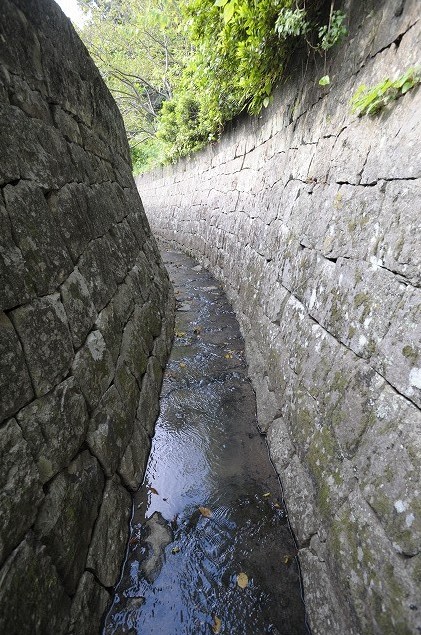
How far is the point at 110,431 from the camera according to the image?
2.58m

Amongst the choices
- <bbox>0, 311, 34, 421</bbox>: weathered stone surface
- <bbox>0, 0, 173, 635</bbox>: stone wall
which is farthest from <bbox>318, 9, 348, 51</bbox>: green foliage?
<bbox>0, 311, 34, 421</bbox>: weathered stone surface

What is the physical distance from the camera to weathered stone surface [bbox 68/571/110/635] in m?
1.82

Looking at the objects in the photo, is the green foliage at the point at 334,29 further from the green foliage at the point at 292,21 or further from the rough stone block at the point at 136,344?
the rough stone block at the point at 136,344

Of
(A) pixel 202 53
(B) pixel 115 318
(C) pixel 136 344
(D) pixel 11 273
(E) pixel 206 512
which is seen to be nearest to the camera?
(D) pixel 11 273

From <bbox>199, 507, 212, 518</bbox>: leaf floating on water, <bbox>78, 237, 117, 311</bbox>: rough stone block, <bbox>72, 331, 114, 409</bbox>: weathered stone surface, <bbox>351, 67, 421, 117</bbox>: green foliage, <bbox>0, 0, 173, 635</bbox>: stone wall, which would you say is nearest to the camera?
<bbox>0, 0, 173, 635</bbox>: stone wall

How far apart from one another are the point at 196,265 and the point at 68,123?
6813 millimetres

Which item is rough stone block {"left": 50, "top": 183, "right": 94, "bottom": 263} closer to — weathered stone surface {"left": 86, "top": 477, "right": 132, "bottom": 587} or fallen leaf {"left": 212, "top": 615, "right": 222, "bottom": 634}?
weathered stone surface {"left": 86, "top": 477, "right": 132, "bottom": 587}

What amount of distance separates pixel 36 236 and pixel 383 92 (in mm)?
2470

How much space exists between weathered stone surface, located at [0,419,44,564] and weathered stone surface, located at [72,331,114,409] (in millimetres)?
690

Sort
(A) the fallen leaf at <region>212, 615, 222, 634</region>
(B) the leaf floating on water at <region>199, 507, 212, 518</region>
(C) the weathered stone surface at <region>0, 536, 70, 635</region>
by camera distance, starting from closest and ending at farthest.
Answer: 1. (C) the weathered stone surface at <region>0, 536, 70, 635</region>
2. (A) the fallen leaf at <region>212, 615, 222, 634</region>
3. (B) the leaf floating on water at <region>199, 507, 212, 518</region>

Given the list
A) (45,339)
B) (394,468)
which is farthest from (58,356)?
(394,468)

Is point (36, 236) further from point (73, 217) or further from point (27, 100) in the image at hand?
point (27, 100)

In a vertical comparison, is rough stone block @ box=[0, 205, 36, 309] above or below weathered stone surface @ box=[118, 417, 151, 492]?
above

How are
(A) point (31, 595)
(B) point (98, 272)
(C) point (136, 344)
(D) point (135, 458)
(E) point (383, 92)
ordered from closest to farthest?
(A) point (31, 595)
(E) point (383, 92)
(D) point (135, 458)
(B) point (98, 272)
(C) point (136, 344)
